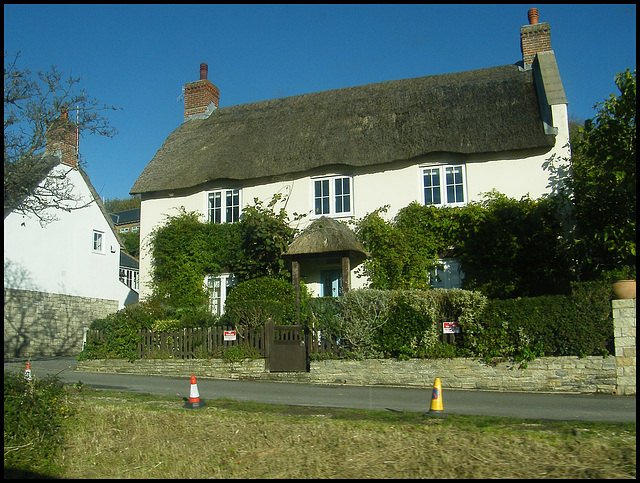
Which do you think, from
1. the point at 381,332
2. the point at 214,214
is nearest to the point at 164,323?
the point at 214,214

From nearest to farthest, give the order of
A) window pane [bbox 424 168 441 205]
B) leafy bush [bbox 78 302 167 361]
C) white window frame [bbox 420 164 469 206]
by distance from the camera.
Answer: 1. leafy bush [bbox 78 302 167 361]
2. white window frame [bbox 420 164 469 206]
3. window pane [bbox 424 168 441 205]

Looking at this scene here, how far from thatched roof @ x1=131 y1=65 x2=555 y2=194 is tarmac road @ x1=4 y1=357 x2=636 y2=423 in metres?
8.25

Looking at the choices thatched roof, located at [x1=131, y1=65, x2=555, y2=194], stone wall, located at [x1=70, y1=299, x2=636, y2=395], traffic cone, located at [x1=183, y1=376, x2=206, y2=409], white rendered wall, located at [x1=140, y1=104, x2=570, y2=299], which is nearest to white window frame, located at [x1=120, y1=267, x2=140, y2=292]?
thatched roof, located at [x1=131, y1=65, x2=555, y2=194]

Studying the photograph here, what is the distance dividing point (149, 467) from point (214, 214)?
14852 millimetres

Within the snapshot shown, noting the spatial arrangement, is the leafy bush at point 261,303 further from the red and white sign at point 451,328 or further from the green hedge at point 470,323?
the red and white sign at point 451,328

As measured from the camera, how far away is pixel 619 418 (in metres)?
9.10

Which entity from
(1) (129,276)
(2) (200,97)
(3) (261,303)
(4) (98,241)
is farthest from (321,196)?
(1) (129,276)

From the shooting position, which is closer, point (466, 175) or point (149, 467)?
point (149, 467)

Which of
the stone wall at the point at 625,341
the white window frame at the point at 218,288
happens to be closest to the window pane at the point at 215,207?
the white window frame at the point at 218,288

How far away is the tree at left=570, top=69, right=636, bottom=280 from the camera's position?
14047 millimetres

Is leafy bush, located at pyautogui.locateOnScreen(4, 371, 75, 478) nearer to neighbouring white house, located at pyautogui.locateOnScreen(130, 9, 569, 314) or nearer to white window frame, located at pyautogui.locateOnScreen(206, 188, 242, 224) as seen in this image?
neighbouring white house, located at pyautogui.locateOnScreen(130, 9, 569, 314)

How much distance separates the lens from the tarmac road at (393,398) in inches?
388

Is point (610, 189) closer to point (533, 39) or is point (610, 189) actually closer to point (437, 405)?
point (533, 39)

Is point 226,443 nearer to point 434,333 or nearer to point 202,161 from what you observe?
point 434,333
